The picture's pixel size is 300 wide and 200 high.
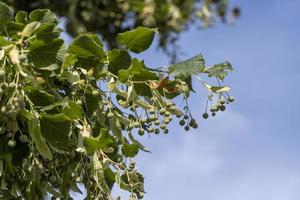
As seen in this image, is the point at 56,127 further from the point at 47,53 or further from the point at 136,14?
the point at 136,14

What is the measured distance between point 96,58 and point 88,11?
124 inches

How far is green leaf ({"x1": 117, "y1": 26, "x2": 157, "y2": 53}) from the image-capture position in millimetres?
1059

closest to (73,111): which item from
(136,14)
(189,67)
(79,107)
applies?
(79,107)

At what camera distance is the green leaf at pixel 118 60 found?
1.04 metres

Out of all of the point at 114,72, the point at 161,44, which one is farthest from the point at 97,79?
the point at 161,44

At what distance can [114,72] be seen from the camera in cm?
106

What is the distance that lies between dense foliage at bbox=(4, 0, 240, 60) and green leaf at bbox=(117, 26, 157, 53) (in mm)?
2894

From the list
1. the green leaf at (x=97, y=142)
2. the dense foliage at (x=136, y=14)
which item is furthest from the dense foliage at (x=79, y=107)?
the dense foliage at (x=136, y=14)

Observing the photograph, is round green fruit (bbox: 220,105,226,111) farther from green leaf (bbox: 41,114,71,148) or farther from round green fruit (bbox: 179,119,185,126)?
green leaf (bbox: 41,114,71,148)

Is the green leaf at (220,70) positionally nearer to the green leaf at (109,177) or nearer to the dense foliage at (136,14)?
the green leaf at (109,177)

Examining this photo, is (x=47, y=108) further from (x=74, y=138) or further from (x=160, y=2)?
(x=160, y=2)

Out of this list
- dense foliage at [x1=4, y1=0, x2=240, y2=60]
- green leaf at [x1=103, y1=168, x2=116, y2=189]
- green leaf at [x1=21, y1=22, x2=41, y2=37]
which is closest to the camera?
green leaf at [x1=21, y1=22, x2=41, y2=37]

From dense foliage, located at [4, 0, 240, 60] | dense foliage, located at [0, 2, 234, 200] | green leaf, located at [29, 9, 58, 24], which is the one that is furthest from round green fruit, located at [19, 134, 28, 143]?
dense foliage, located at [4, 0, 240, 60]

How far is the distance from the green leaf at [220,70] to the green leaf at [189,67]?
0.04 metres
